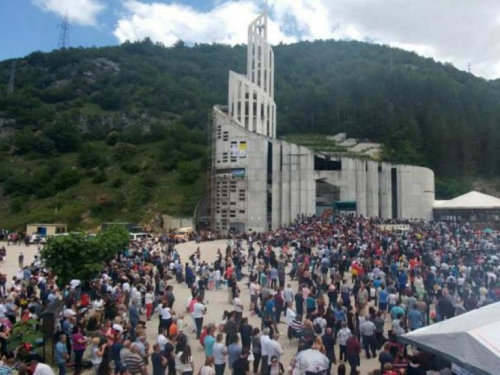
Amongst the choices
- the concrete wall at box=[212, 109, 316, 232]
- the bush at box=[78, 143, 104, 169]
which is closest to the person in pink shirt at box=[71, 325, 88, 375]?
the concrete wall at box=[212, 109, 316, 232]

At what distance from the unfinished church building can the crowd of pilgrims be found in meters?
24.2

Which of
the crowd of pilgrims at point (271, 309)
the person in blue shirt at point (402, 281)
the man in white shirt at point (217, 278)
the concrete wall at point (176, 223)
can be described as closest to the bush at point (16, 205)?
the concrete wall at point (176, 223)

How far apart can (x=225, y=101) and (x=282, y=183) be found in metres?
52.7

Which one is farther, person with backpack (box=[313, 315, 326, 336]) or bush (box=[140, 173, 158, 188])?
bush (box=[140, 173, 158, 188])

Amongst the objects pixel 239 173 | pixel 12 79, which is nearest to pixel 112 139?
pixel 239 173

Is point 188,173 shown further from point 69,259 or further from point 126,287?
point 126,287

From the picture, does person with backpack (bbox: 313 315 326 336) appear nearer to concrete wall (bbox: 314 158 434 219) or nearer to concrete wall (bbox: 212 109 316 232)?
concrete wall (bbox: 212 109 316 232)

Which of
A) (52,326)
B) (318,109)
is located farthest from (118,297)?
(318,109)

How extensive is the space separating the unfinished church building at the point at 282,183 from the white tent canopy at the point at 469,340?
39.1 m

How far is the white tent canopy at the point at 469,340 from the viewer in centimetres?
630

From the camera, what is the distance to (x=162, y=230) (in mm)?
50031

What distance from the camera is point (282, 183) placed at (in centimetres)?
4784

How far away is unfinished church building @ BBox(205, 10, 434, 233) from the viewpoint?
4747 cm

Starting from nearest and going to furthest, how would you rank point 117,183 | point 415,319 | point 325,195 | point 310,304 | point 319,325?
point 319,325 < point 415,319 < point 310,304 < point 325,195 < point 117,183
